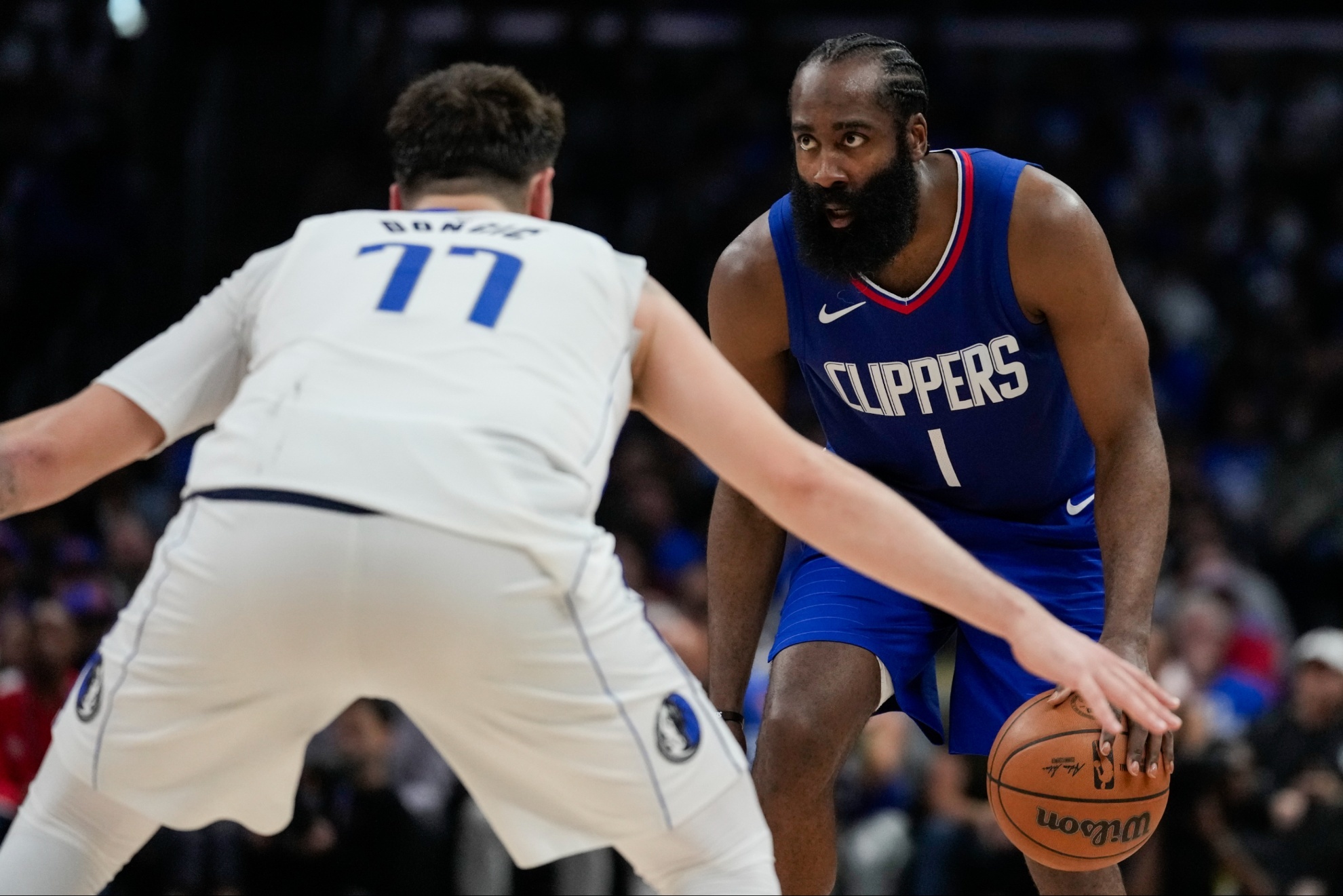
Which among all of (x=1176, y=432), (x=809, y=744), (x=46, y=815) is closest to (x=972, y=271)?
(x=809, y=744)

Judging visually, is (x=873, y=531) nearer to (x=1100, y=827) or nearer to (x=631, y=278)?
(x=631, y=278)

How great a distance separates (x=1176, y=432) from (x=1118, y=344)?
676 cm

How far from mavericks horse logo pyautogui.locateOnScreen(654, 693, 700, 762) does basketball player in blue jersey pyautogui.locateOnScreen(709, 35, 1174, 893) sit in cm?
114

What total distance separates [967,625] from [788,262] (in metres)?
1.04

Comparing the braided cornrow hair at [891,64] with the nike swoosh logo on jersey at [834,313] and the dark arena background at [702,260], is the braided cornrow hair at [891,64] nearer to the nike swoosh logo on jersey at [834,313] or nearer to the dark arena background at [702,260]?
the nike swoosh logo on jersey at [834,313]

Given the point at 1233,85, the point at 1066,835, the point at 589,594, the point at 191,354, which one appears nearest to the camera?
the point at 589,594

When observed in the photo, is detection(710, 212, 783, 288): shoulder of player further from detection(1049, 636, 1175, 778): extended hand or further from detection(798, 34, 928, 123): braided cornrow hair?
detection(1049, 636, 1175, 778): extended hand

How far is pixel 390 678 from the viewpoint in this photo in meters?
2.67

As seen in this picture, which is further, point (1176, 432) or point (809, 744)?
point (1176, 432)

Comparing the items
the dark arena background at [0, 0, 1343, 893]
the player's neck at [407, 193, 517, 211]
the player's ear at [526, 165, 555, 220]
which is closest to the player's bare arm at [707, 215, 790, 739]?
the player's ear at [526, 165, 555, 220]

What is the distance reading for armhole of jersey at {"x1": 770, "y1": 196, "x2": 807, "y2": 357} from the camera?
13.8ft

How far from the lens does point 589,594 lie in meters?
2.69

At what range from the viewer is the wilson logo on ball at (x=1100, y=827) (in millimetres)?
3693

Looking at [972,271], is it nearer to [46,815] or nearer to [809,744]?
[809,744]
